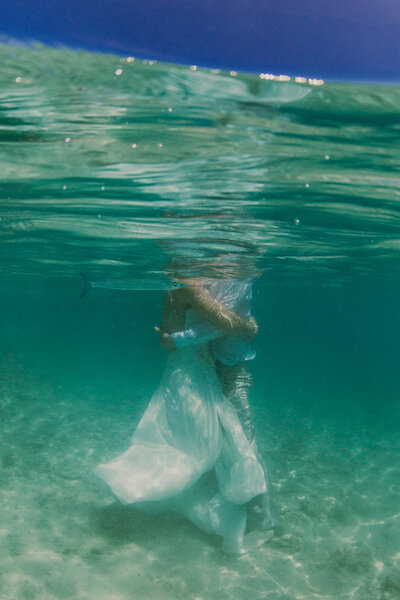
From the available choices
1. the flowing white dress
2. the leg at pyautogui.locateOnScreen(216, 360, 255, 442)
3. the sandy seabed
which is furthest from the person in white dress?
the sandy seabed

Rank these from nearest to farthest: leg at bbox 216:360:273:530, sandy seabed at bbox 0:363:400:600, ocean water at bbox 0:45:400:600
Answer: ocean water at bbox 0:45:400:600
sandy seabed at bbox 0:363:400:600
leg at bbox 216:360:273:530

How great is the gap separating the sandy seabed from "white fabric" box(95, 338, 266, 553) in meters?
0.50

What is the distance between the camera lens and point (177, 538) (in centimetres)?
752

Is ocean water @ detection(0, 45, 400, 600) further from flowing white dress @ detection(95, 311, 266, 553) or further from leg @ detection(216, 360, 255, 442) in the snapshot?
leg @ detection(216, 360, 255, 442)

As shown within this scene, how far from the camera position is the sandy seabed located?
6426mm

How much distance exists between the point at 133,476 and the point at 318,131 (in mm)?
6166

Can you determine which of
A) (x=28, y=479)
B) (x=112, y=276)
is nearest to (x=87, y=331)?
(x=112, y=276)

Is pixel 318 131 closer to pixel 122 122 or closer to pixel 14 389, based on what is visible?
pixel 122 122

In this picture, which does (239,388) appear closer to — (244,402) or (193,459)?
(244,402)

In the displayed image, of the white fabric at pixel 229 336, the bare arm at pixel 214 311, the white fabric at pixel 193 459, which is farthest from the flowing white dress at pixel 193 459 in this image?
the bare arm at pixel 214 311

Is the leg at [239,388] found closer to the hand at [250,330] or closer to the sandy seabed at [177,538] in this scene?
the hand at [250,330]

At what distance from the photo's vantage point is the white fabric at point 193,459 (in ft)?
23.8

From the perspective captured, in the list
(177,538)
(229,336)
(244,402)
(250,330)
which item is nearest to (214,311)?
(229,336)

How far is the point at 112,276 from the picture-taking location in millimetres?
Answer: 21688
